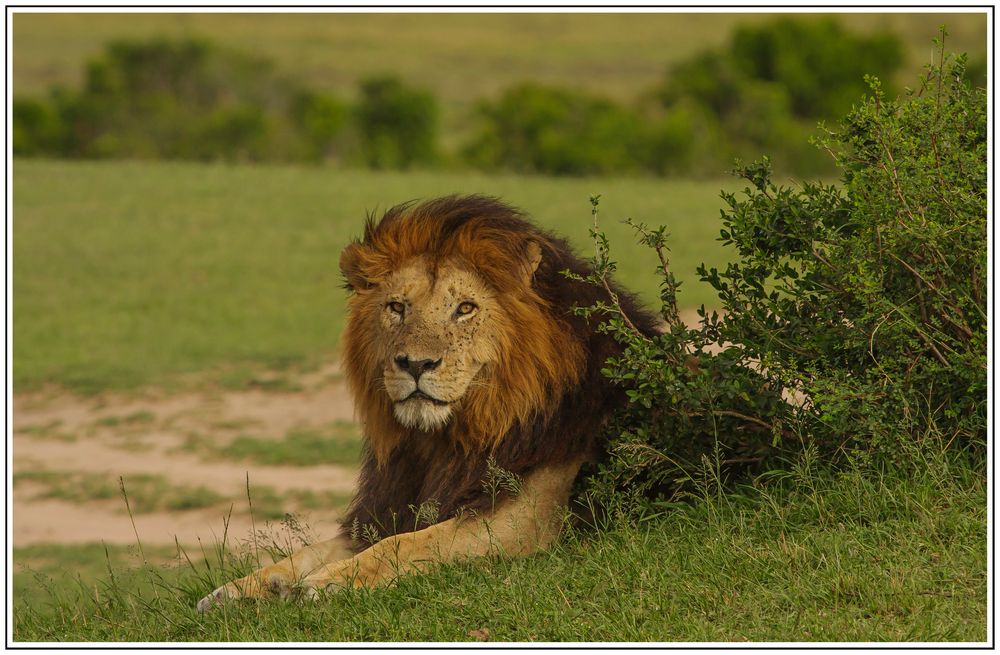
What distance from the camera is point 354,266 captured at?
5.37 m

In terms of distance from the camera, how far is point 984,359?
16.6 feet

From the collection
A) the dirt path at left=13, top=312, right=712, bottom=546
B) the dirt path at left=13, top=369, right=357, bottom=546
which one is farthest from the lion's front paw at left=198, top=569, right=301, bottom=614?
the dirt path at left=13, top=369, right=357, bottom=546

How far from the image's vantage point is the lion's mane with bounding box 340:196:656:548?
5148 millimetres

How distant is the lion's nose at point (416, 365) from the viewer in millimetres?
4931

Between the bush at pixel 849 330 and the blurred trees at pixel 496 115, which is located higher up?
the blurred trees at pixel 496 115

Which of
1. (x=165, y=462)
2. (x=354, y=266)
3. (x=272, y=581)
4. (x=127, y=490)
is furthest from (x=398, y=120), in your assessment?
(x=272, y=581)

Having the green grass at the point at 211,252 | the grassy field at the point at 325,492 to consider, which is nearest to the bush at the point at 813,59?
the green grass at the point at 211,252

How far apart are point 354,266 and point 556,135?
27606 mm

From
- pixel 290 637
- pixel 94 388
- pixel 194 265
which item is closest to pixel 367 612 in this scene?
pixel 290 637

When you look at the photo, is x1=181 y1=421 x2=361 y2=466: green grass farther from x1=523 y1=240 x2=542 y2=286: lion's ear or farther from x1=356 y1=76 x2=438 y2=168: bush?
x1=356 y1=76 x2=438 y2=168: bush

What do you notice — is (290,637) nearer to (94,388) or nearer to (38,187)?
(94,388)

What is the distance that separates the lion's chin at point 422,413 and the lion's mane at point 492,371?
14 cm

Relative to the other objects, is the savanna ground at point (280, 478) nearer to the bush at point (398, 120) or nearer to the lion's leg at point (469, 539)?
the lion's leg at point (469, 539)
